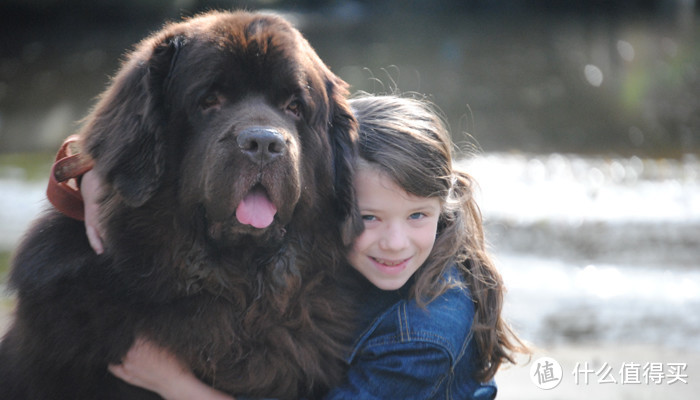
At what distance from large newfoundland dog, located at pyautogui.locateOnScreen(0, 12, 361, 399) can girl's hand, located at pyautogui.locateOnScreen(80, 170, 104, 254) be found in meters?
0.05

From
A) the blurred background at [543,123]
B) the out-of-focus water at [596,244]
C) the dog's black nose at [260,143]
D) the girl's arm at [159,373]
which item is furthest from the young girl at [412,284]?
the out-of-focus water at [596,244]

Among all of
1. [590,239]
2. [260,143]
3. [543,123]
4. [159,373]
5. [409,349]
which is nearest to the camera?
[260,143]

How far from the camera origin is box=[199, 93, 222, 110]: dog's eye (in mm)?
2498

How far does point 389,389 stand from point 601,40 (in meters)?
16.6

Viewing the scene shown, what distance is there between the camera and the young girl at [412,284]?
8.71 feet

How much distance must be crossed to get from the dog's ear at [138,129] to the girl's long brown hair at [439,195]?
84cm

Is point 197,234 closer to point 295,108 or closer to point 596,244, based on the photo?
point 295,108

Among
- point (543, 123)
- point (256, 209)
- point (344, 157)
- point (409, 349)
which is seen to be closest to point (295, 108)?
point (344, 157)

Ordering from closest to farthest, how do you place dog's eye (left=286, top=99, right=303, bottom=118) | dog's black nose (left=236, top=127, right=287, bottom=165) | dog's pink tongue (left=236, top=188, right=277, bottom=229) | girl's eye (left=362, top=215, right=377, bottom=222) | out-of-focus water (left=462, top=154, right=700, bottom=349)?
dog's black nose (left=236, top=127, right=287, bottom=165)
dog's pink tongue (left=236, top=188, right=277, bottom=229)
dog's eye (left=286, top=99, right=303, bottom=118)
girl's eye (left=362, top=215, right=377, bottom=222)
out-of-focus water (left=462, top=154, right=700, bottom=349)

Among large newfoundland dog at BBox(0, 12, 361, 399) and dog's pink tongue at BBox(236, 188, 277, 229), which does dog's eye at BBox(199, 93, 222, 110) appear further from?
dog's pink tongue at BBox(236, 188, 277, 229)

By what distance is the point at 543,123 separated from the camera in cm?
1198

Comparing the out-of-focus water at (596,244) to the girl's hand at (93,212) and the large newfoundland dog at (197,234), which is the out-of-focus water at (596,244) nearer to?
the large newfoundland dog at (197,234)

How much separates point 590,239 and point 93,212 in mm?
5878

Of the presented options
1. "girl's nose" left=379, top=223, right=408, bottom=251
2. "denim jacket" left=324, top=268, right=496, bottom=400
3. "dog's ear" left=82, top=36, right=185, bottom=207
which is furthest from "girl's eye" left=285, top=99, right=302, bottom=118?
"denim jacket" left=324, top=268, right=496, bottom=400
